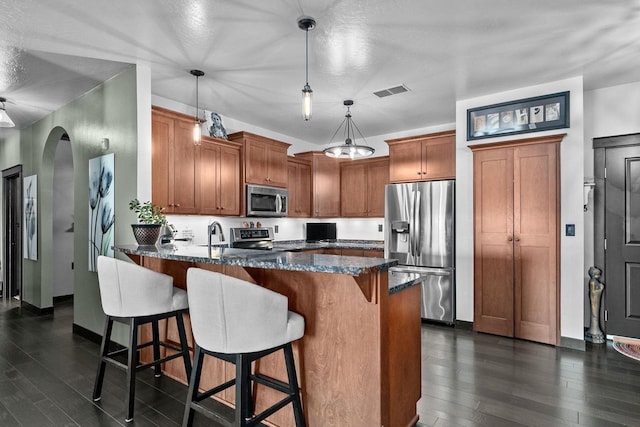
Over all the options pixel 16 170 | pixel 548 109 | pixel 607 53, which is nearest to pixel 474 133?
pixel 548 109

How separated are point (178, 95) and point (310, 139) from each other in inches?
107

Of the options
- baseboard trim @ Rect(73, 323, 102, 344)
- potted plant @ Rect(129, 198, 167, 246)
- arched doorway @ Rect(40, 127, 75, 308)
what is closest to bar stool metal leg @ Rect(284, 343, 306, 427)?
potted plant @ Rect(129, 198, 167, 246)

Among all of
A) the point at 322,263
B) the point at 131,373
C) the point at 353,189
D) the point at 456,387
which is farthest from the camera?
the point at 353,189

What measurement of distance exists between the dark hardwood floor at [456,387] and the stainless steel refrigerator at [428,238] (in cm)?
68

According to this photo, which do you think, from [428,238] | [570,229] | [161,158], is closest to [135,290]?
[161,158]

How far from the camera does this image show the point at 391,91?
13.3 feet

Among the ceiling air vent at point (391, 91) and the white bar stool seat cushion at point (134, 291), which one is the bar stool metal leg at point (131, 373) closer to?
the white bar stool seat cushion at point (134, 291)

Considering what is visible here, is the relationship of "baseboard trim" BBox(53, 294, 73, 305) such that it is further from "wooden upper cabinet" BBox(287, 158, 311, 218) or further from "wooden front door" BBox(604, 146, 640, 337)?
"wooden front door" BBox(604, 146, 640, 337)

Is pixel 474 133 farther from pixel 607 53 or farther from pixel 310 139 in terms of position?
pixel 310 139

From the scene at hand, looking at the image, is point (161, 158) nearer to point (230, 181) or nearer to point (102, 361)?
point (230, 181)

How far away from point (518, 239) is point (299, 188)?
326 cm

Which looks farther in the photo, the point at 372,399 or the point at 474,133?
the point at 474,133

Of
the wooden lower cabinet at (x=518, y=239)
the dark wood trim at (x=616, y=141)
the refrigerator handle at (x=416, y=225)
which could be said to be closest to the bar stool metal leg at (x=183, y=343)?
the refrigerator handle at (x=416, y=225)

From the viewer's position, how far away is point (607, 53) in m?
3.18
